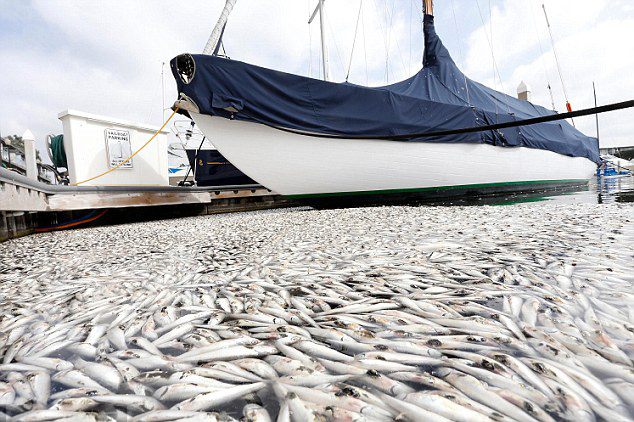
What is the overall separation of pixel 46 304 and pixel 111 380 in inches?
50.6

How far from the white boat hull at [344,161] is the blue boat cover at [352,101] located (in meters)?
0.32

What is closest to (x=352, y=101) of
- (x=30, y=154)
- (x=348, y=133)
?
(x=348, y=133)

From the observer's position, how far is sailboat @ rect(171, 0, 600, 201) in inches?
250

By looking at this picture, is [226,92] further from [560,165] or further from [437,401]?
[560,165]

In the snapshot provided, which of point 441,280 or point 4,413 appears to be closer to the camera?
point 4,413

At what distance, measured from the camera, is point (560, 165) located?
1295cm

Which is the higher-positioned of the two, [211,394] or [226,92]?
[226,92]

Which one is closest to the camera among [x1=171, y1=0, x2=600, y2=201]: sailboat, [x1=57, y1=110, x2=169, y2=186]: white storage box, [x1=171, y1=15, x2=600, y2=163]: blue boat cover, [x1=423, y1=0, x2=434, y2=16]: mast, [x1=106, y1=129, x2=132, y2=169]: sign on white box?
[x1=171, y1=15, x2=600, y2=163]: blue boat cover

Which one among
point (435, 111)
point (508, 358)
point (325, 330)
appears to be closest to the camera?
point (508, 358)

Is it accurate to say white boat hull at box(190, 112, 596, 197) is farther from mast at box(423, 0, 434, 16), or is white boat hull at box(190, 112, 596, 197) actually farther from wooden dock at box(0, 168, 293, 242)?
mast at box(423, 0, 434, 16)

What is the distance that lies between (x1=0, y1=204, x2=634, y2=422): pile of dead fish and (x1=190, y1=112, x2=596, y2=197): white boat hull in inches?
186

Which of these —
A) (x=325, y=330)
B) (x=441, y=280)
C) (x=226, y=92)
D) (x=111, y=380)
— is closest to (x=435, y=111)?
(x=226, y=92)

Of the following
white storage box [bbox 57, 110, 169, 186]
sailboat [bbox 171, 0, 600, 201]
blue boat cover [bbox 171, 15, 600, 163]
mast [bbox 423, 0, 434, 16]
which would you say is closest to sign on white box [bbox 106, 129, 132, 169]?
white storage box [bbox 57, 110, 169, 186]

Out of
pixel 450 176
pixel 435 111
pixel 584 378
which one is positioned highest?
pixel 435 111
